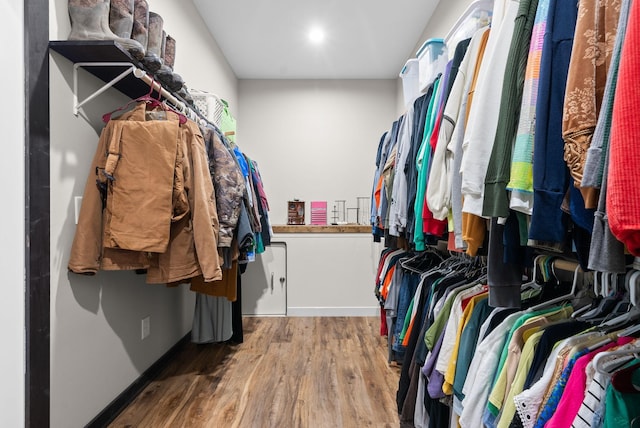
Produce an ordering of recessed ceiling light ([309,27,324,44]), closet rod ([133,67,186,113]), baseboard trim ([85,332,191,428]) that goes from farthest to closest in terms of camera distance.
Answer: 1. recessed ceiling light ([309,27,324,44])
2. baseboard trim ([85,332,191,428])
3. closet rod ([133,67,186,113])

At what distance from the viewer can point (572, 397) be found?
79cm

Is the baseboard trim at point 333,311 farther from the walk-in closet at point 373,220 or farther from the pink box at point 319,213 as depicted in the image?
the pink box at point 319,213

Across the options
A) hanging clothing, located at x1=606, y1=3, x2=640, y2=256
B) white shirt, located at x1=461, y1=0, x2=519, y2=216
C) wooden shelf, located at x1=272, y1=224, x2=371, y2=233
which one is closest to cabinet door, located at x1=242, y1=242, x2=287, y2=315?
wooden shelf, located at x1=272, y1=224, x2=371, y2=233

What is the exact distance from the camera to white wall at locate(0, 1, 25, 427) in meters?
1.27

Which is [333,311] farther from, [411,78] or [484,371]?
[484,371]

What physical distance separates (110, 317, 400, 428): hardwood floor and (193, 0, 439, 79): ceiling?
265 cm

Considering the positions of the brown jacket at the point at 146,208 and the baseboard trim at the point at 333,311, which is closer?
the brown jacket at the point at 146,208

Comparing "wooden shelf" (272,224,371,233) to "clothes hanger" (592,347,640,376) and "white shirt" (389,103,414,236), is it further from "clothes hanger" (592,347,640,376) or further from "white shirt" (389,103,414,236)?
"clothes hanger" (592,347,640,376)

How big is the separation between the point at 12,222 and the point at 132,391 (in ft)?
4.02

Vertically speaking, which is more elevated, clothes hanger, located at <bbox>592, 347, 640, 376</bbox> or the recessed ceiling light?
the recessed ceiling light

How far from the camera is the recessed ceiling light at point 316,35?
3.35 m

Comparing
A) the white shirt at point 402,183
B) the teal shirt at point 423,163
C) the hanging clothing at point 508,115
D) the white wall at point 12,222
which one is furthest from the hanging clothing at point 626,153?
the white wall at point 12,222

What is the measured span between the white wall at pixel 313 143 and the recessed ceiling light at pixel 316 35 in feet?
2.95

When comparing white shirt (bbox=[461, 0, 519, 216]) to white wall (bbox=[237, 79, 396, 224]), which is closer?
white shirt (bbox=[461, 0, 519, 216])
